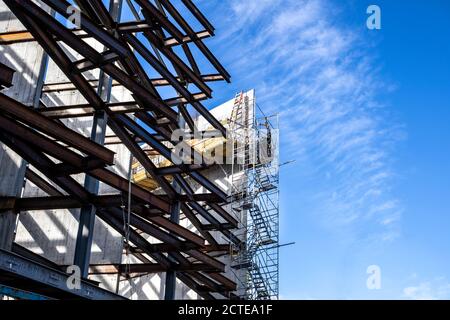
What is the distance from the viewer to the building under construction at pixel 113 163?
1292 centimetres

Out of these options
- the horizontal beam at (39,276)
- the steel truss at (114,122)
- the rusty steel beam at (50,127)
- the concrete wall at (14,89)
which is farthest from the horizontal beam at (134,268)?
the rusty steel beam at (50,127)

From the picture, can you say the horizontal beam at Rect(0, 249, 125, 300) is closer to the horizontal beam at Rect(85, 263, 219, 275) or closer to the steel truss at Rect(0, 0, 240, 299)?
the steel truss at Rect(0, 0, 240, 299)

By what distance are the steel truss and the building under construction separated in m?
0.04

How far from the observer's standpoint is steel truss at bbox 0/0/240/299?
12852 millimetres

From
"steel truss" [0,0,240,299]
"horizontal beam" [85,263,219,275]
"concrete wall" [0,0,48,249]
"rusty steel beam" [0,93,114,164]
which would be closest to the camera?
"rusty steel beam" [0,93,114,164]

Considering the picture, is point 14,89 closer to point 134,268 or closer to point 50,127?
point 50,127

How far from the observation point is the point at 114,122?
17.0 metres

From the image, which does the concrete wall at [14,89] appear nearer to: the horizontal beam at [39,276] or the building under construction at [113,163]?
the building under construction at [113,163]

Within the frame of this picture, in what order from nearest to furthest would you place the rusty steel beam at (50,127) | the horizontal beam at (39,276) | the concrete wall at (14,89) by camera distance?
the horizontal beam at (39,276), the rusty steel beam at (50,127), the concrete wall at (14,89)

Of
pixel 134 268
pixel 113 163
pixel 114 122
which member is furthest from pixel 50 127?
pixel 134 268

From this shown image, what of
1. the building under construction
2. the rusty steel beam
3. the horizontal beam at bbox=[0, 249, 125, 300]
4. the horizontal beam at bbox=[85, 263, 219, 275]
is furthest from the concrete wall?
the horizontal beam at bbox=[85, 263, 219, 275]

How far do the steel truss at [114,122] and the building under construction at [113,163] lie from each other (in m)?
0.04
